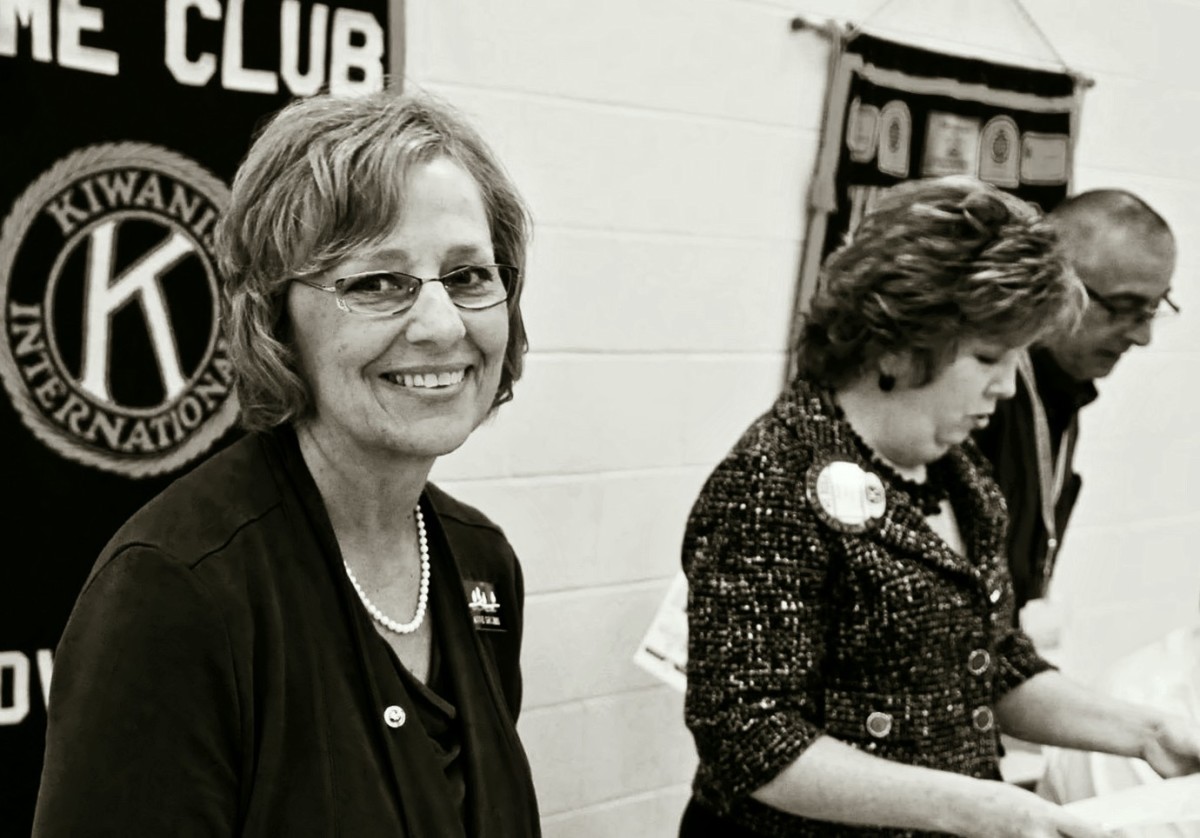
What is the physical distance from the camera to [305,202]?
118 cm

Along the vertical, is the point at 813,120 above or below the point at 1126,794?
above

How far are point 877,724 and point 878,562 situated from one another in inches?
7.6

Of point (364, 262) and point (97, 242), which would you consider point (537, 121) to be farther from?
point (364, 262)

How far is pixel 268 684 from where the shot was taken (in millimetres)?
1079

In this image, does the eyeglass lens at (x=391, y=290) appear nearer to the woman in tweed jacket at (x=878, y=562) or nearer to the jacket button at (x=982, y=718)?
the woman in tweed jacket at (x=878, y=562)

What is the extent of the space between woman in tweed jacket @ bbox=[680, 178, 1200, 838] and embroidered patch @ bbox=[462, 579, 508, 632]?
0.28m

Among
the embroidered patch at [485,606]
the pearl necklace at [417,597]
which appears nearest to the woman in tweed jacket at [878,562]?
the embroidered patch at [485,606]

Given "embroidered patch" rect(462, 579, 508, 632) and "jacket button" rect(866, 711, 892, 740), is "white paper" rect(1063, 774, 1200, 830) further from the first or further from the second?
"embroidered patch" rect(462, 579, 508, 632)

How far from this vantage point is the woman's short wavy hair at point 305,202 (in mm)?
1179

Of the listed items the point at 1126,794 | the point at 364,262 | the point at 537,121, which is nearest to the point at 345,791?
the point at 364,262

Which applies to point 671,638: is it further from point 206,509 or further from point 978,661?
point 206,509

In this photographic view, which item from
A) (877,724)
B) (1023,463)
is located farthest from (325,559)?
(1023,463)

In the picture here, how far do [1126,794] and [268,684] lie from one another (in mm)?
1107

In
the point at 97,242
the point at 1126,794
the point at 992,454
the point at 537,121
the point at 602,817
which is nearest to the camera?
the point at 1126,794
